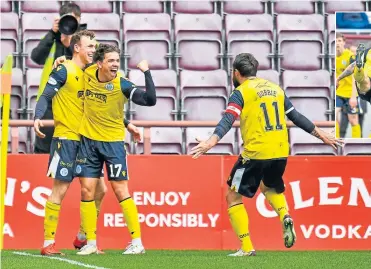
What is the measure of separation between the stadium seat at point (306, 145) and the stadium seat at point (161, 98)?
1.49m

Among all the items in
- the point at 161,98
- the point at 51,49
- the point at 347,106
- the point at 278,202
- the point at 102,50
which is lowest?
the point at 278,202

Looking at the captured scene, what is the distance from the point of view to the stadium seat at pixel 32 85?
13.9 m

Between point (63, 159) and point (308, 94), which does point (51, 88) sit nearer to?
point (63, 159)

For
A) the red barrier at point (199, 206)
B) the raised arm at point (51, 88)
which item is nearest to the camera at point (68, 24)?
the red barrier at point (199, 206)

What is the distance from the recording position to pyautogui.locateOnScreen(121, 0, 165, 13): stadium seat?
15.2m

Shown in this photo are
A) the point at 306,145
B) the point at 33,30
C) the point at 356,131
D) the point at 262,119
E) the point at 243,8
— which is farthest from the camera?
the point at 243,8

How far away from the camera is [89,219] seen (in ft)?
33.7

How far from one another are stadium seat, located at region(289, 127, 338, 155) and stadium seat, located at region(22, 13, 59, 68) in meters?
3.37

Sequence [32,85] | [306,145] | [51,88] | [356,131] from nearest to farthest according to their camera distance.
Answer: [51,88] < [356,131] < [306,145] < [32,85]

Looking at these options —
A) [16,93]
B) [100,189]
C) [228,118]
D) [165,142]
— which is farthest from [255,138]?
[16,93]

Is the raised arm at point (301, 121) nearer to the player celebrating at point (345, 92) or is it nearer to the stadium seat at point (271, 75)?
the player celebrating at point (345, 92)

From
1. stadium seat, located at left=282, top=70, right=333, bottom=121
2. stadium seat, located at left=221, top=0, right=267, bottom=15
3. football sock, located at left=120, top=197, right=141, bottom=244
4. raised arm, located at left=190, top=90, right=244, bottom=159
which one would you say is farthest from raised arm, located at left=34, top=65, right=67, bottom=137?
stadium seat, located at left=221, top=0, right=267, bottom=15

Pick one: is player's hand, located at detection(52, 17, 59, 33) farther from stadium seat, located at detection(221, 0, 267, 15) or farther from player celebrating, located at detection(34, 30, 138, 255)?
stadium seat, located at detection(221, 0, 267, 15)

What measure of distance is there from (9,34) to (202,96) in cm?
264
